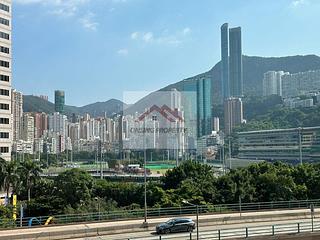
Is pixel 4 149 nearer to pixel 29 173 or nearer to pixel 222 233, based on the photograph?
pixel 29 173

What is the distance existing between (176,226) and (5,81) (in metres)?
52.8

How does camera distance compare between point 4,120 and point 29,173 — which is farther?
point 4,120

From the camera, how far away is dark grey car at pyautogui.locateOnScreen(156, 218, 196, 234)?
24.1 m

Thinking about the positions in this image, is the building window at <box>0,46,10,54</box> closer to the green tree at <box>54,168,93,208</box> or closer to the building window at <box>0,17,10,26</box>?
the building window at <box>0,17,10,26</box>

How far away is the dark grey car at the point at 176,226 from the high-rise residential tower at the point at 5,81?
160 feet

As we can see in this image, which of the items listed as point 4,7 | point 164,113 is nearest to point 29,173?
point 4,7

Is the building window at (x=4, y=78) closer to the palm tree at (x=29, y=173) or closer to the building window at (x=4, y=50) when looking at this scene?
the building window at (x=4, y=50)

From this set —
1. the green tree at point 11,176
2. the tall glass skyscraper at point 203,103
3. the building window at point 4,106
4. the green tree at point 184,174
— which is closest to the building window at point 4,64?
the building window at point 4,106

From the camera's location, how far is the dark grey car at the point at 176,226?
24078 mm

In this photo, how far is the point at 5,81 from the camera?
227 ft

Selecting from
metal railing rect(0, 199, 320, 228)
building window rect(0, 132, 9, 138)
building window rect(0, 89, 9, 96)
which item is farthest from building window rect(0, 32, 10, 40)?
metal railing rect(0, 199, 320, 228)

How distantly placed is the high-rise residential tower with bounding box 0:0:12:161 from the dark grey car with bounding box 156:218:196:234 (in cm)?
4878

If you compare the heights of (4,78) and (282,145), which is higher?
(4,78)

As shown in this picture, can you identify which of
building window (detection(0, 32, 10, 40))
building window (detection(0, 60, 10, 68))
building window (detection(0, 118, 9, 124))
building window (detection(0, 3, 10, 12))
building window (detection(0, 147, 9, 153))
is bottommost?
building window (detection(0, 147, 9, 153))
